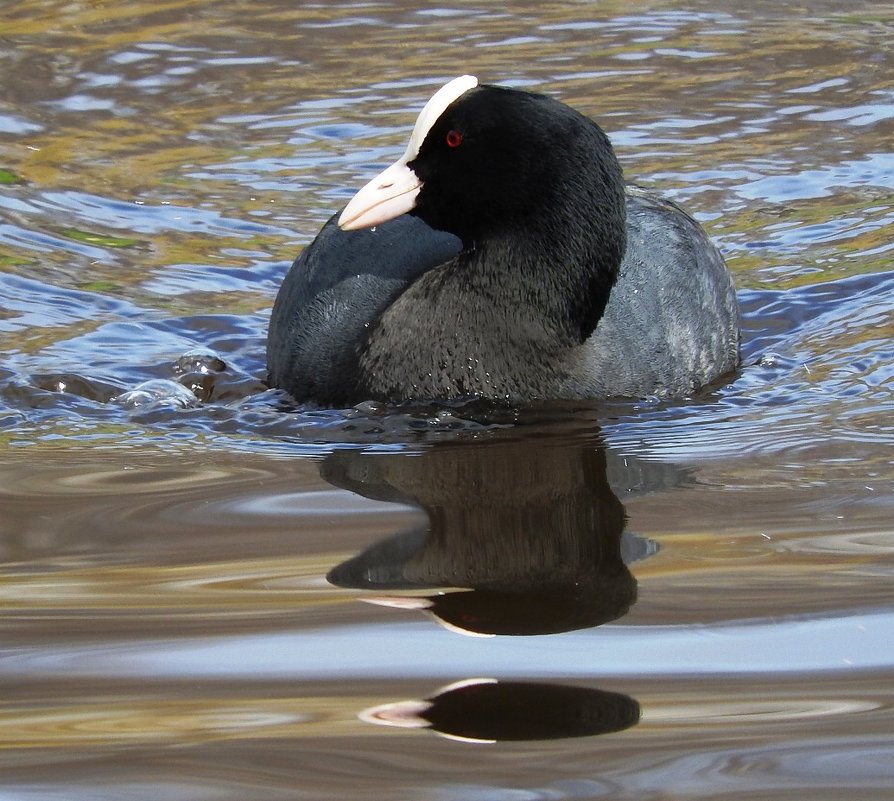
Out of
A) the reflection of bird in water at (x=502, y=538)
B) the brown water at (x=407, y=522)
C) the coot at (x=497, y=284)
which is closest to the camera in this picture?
the brown water at (x=407, y=522)

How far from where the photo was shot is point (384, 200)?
4.34 metres

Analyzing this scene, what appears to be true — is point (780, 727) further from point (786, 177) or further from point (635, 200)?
point (786, 177)

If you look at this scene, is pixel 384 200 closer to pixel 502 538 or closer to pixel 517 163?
pixel 517 163

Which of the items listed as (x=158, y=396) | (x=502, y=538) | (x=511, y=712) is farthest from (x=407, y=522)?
(x=158, y=396)

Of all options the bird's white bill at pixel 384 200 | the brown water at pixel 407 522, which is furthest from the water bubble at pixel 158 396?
the bird's white bill at pixel 384 200

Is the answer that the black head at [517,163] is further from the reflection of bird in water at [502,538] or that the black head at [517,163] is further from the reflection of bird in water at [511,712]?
the reflection of bird in water at [511,712]

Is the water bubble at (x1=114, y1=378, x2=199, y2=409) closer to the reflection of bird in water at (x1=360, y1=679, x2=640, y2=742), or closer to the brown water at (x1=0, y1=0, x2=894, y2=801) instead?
the brown water at (x1=0, y1=0, x2=894, y2=801)

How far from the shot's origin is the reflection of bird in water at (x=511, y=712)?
2246mm

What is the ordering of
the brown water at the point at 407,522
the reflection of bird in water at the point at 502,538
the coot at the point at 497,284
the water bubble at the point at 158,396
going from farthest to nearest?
the water bubble at the point at 158,396
the coot at the point at 497,284
the reflection of bird in water at the point at 502,538
the brown water at the point at 407,522

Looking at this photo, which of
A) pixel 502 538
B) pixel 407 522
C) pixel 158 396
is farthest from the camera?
pixel 158 396

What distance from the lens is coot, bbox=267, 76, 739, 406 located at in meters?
4.31

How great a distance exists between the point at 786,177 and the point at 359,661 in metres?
4.86

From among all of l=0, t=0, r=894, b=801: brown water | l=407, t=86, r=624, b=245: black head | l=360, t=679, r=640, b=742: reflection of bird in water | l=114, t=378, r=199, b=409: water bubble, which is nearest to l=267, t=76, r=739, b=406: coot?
l=407, t=86, r=624, b=245: black head

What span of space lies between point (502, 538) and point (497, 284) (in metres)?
1.37
